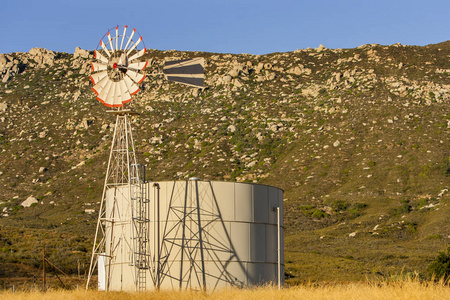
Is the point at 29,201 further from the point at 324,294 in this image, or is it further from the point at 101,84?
the point at 324,294

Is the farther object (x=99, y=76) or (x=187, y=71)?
(x=99, y=76)

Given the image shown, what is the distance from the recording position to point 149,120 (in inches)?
4141

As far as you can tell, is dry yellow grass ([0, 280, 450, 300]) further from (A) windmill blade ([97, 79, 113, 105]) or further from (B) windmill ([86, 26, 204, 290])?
(A) windmill blade ([97, 79, 113, 105])

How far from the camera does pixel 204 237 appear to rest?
34.1 metres

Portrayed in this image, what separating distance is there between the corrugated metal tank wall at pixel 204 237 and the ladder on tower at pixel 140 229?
25cm

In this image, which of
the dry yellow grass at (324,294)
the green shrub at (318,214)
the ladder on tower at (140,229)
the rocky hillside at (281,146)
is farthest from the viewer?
the green shrub at (318,214)

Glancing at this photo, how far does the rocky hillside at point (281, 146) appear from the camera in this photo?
63.3m

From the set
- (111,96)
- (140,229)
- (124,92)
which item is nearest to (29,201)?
(111,96)

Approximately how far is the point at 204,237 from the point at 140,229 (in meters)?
3.55

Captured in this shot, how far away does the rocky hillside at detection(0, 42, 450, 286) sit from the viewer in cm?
6331

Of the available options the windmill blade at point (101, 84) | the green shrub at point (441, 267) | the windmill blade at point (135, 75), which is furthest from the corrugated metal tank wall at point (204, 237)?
the green shrub at point (441, 267)

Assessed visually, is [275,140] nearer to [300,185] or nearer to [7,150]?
[300,185]

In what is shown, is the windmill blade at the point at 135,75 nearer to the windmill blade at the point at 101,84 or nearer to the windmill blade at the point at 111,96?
the windmill blade at the point at 111,96

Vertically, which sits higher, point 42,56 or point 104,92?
point 42,56
